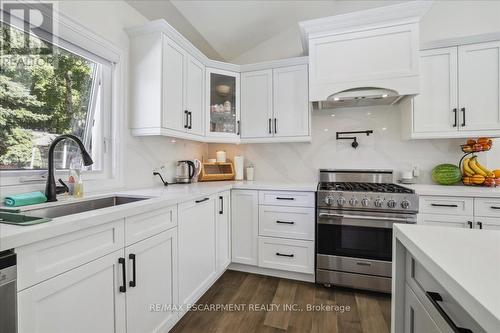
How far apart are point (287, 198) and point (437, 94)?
1823mm

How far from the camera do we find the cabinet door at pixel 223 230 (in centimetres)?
229

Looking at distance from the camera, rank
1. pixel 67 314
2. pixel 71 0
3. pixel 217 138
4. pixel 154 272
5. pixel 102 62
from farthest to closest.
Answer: pixel 217 138 < pixel 102 62 < pixel 71 0 < pixel 154 272 < pixel 67 314

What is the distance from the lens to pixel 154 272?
4.65ft

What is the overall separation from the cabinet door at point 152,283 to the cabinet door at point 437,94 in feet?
8.42

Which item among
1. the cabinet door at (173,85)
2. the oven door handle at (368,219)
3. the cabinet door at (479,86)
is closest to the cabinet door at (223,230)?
the cabinet door at (173,85)

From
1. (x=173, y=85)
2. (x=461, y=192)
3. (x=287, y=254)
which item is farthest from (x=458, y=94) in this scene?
(x=173, y=85)

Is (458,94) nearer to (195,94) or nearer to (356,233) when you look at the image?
(356,233)

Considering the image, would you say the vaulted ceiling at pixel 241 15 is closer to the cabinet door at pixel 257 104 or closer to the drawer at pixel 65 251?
the cabinet door at pixel 257 104

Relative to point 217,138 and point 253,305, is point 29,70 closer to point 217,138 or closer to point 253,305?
point 217,138

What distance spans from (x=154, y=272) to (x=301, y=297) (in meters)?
1.38

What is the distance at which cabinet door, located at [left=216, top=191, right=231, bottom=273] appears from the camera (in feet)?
7.53

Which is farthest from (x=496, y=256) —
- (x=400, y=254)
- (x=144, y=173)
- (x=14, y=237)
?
(x=144, y=173)

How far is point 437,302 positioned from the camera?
69 centimetres

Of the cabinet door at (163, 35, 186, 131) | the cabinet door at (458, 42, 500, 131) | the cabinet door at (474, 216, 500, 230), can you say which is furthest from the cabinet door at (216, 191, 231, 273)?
the cabinet door at (458, 42, 500, 131)
